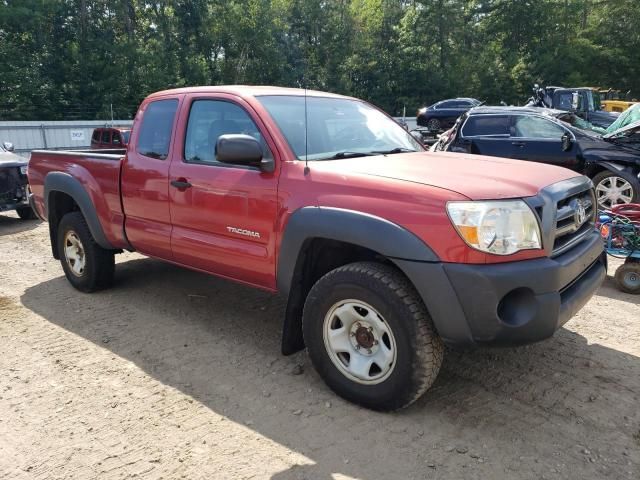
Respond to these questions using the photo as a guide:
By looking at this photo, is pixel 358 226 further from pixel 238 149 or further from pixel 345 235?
pixel 238 149

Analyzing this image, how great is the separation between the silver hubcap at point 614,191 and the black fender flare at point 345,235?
262 inches

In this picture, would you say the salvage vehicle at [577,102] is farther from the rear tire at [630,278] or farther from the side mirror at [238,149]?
the side mirror at [238,149]

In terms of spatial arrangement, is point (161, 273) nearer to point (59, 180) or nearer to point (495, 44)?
point (59, 180)

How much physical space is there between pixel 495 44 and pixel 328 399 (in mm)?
45755

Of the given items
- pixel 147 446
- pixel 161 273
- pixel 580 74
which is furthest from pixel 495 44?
pixel 147 446

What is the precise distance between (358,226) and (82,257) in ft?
11.4

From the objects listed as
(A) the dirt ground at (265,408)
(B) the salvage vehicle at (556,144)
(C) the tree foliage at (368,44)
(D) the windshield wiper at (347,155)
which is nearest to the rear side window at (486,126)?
(B) the salvage vehicle at (556,144)

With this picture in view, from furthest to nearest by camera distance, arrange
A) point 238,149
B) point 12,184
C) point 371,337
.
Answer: point 12,184 → point 238,149 → point 371,337

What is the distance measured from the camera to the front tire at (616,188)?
→ 8.20 metres

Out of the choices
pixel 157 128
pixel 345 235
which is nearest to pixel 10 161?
pixel 157 128

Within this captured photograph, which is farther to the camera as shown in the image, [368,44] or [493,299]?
[368,44]

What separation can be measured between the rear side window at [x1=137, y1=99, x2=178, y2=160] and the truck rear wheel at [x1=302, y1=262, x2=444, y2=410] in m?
1.95

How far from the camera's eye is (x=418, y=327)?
9.45 feet

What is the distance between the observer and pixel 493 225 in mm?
2750
